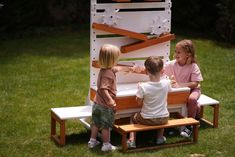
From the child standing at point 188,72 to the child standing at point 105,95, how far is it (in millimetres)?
1028

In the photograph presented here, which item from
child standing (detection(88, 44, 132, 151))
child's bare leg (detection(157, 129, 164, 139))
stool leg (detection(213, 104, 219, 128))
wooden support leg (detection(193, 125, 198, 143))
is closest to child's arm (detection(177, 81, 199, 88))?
stool leg (detection(213, 104, 219, 128))

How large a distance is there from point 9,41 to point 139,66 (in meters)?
5.20

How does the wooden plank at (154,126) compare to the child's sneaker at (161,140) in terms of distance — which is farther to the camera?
the child's sneaker at (161,140)

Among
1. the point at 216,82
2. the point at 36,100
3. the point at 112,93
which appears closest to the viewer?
the point at 112,93

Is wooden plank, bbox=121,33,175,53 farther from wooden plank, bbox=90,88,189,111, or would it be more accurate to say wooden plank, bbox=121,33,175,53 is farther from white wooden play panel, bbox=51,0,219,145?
wooden plank, bbox=90,88,189,111

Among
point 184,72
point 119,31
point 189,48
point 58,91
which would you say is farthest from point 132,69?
point 58,91

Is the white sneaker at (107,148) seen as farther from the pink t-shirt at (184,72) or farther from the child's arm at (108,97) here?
the pink t-shirt at (184,72)

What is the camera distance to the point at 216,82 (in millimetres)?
8734

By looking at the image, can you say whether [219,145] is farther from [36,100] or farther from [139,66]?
[36,100]

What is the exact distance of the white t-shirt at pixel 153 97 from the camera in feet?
18.9

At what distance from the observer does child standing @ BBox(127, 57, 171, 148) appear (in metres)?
5.77

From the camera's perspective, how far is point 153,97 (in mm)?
5773

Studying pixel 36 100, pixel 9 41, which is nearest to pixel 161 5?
pixel 36 100

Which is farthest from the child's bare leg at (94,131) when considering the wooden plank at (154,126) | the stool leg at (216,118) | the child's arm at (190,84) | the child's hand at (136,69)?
the stool leg at (216,118)
